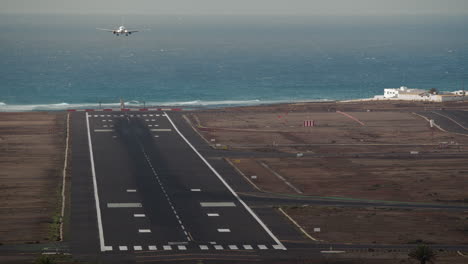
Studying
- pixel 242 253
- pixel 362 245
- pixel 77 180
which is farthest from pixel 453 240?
pixel 77 180

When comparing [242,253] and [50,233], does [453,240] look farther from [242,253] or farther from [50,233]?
[50,233]

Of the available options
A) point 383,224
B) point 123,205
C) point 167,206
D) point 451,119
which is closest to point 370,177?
point 383,224

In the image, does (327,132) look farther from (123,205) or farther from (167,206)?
(123,205)

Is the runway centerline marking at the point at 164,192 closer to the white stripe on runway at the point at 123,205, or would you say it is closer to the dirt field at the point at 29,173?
the white stripe on runway at the point at 123,205

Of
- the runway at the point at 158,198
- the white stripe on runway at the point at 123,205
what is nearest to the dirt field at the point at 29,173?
the runway at the point at 158,198

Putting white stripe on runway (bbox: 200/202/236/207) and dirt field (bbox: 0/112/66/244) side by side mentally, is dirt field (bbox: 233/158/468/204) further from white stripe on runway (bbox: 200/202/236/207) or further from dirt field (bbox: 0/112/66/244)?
dirt field (bbox: 0/112/66/244)

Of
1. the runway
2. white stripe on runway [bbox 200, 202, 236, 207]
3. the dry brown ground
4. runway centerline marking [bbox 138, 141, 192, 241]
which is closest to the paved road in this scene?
the runway
